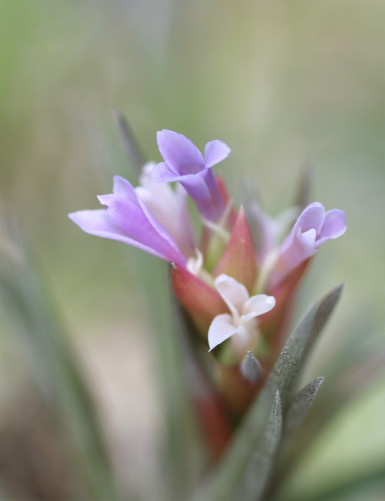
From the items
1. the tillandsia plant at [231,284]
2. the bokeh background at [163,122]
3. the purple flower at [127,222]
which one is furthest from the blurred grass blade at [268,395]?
the bokeh background at [163,122]

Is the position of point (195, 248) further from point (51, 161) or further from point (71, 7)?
point (71, 7)

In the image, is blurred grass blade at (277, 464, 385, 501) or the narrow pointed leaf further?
blurred grass blade at (277, 464, 385, 501)

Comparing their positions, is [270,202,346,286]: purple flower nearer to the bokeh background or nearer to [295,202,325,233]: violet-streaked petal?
[295,202,325,233]: violet-streaked petal

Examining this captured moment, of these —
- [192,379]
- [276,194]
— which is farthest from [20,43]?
[192,379]

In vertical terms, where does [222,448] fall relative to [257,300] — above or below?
below

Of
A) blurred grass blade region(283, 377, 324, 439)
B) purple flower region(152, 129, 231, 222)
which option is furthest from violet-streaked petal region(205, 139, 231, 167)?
blurred grass blade region(283, 377, 324, 439)

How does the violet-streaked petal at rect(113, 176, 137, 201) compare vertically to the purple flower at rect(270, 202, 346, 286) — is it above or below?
above
